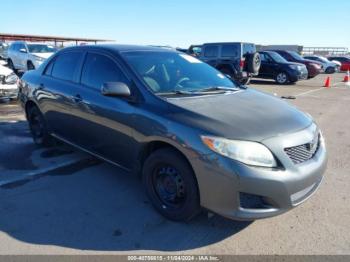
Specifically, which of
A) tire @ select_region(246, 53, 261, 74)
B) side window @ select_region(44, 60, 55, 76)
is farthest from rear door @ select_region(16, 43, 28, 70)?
side window @ select_region(44, 60, 55, 76)

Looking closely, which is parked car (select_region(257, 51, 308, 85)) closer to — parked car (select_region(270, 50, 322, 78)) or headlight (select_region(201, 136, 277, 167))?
parked car (select_region(270, 50, 322, 78))

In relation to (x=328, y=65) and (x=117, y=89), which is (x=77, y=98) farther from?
(x=328, y=65)

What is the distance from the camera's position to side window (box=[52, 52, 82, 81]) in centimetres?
440

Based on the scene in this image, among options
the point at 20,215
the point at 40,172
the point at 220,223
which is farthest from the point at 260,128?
the point at 40,172

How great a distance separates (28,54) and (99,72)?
12305mm

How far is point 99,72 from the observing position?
13.0ft

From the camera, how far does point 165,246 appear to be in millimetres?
2836

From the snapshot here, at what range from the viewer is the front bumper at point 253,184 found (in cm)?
262

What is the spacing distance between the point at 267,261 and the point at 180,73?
2.32 meters

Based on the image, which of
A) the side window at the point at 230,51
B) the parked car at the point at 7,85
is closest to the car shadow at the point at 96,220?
A: the parked car at the point at 7,85

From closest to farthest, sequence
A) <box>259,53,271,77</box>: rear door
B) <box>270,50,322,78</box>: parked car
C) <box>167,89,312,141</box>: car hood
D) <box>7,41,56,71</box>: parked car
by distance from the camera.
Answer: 1. <box>167,89,312,141</box>: car hood
2. <box>7,41,56,71</box>: parked car
3. <box>259,53,271,77</box>: rear door
4. <box>270,50,322,78</box>: parked car

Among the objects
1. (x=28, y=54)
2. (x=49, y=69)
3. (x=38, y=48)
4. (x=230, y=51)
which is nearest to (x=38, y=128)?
(x=49, y=69)

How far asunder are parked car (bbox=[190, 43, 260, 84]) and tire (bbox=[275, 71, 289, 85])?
95.5 inches

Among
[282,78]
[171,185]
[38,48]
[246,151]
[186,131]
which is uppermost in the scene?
[38,48]
